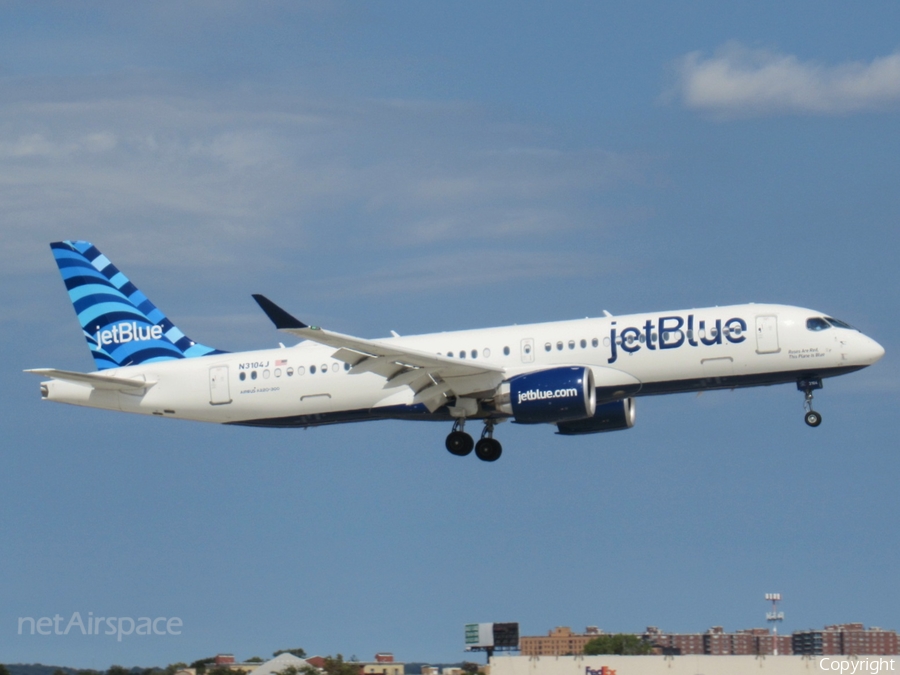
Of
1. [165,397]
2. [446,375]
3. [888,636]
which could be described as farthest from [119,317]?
[888,636]

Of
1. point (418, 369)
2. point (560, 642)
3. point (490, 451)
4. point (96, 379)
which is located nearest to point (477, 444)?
point (490, 451)

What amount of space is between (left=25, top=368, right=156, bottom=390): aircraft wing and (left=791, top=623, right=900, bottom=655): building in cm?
5340

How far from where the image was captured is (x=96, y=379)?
143ft

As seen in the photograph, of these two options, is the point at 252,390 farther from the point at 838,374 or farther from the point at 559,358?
the point at 838,374

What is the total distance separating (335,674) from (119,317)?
1389 inches

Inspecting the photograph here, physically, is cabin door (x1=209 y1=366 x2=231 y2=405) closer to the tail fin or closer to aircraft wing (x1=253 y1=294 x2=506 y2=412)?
the tail fin

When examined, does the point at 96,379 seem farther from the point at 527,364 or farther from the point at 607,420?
the point at 607,420

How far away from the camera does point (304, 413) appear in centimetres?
4325

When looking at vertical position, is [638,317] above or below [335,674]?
above

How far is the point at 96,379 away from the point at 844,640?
66838 millimetres

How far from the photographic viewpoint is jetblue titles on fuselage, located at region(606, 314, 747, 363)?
38.7 meters

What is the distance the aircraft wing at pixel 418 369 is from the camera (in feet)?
124

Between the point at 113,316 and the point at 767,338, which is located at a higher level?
the point at 113,316

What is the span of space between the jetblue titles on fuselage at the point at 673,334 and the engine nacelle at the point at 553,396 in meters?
1.51
